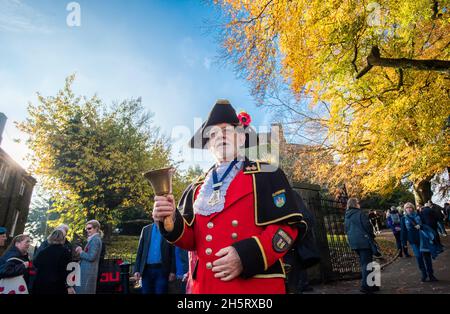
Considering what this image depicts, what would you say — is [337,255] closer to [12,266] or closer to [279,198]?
[279,198]

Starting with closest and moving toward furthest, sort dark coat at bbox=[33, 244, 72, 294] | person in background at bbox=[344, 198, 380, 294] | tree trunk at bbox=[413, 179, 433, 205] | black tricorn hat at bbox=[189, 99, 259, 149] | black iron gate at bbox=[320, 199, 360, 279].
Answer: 1. black tricorn hat at bbox=[189, 99, 259, 149]
2. dark coat at bbox=[33, 244, 72, 294]
3. person in background at bbox=[344, 198, 380, 294]
4. black iron gate at bbox=[320, 199, 360, 279]
5. tree trunk at bbox=[413, 179, 433, 205]

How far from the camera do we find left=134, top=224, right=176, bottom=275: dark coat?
530 cm

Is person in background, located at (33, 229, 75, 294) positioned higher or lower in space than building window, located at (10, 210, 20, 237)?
lower

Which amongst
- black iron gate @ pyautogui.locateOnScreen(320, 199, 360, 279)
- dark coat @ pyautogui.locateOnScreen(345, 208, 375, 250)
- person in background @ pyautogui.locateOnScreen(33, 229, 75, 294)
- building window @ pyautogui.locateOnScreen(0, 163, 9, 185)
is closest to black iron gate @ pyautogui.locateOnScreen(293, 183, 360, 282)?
black iron gate @ pyautogui.locateOnScreen(320, 199, 360, 279)

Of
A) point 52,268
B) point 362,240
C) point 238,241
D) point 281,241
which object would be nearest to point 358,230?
point 362,240

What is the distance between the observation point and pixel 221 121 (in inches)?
102

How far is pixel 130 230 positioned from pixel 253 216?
31776 millimetres

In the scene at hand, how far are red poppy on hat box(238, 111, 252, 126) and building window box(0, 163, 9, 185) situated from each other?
27.8 m

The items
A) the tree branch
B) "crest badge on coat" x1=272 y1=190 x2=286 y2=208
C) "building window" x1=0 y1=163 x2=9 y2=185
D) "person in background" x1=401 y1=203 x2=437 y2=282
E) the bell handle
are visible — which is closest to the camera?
the bell handle

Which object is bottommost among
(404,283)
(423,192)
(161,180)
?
(404,283)

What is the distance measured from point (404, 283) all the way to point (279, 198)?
24.4ft

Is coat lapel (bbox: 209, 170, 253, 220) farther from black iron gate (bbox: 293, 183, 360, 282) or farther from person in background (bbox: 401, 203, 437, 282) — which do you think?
person in background (bbox: 401, 203, 437, 282)

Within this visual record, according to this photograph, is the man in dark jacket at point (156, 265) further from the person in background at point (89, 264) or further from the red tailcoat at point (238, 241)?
the red tailcoat at point (238, 241)

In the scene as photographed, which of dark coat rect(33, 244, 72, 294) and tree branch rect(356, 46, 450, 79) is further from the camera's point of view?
tree branch rect(356, 46, 450, 79)
